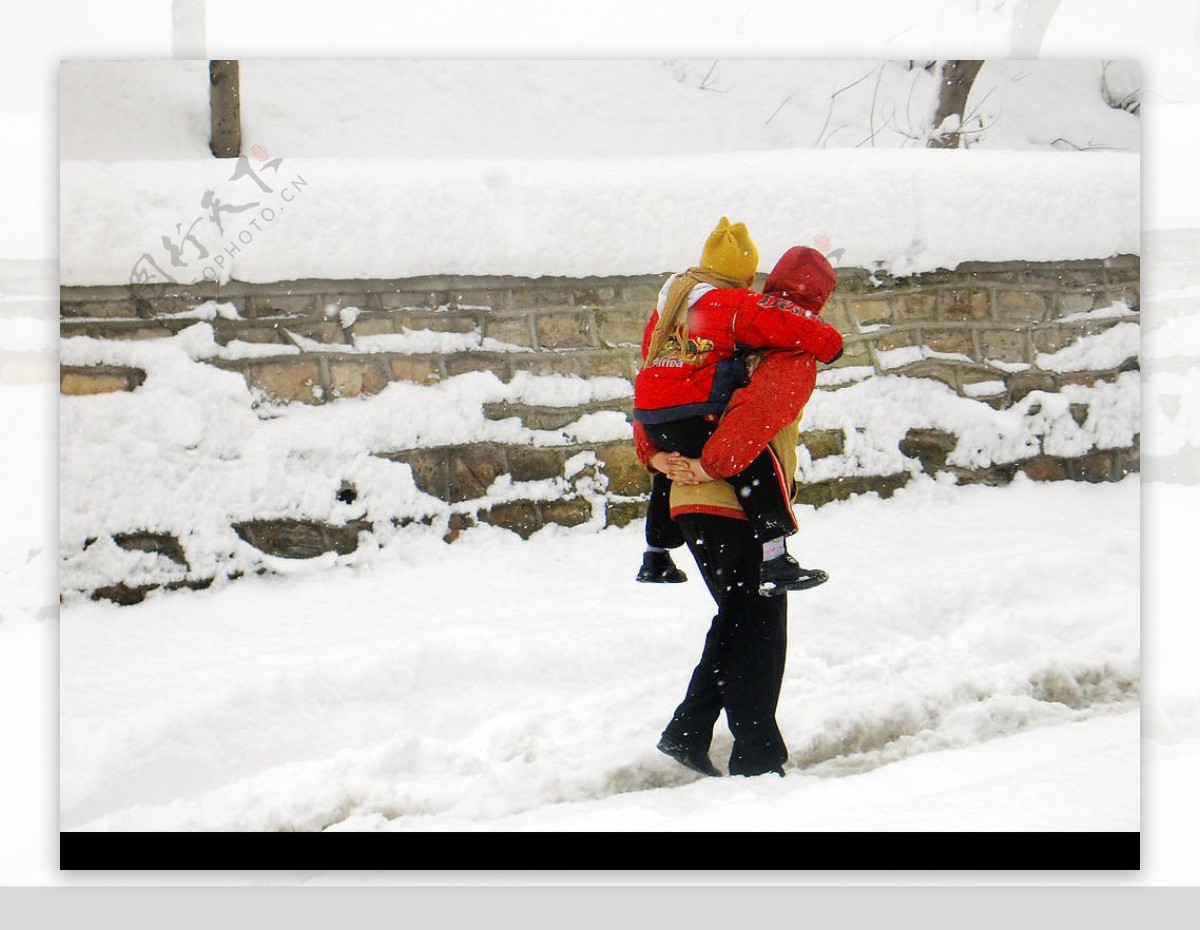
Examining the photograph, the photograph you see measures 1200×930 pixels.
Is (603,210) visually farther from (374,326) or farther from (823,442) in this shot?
(823,442)

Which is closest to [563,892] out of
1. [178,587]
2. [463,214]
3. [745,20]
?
[178,587]

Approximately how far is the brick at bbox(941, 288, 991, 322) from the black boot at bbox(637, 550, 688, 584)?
0.95 m

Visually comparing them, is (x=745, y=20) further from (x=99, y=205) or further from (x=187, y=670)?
(x=187, y=670)

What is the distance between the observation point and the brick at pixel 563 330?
2.35m

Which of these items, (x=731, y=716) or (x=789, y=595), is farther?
(x=789, y=595)

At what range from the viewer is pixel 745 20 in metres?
2.28

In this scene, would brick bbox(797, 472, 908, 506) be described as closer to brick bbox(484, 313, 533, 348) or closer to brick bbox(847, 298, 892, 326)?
brick bbox(847, 298, 892, 326)

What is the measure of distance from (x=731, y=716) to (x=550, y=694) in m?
0.42

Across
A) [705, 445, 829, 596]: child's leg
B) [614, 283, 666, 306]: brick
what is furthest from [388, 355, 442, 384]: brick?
[705, 445, 829, 596]: child's leg

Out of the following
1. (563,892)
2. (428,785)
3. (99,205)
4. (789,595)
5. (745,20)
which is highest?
(745,20)

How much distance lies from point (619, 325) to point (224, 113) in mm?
1035

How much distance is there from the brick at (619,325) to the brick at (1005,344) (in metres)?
0.86

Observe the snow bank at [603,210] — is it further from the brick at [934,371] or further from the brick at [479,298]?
the brick at [934,371]

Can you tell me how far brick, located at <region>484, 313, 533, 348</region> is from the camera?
235 centimetres
